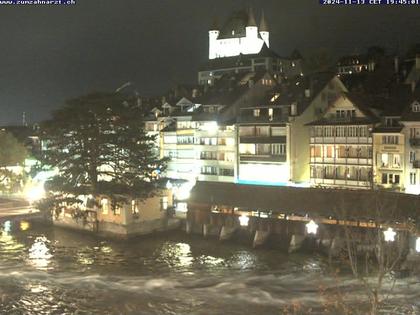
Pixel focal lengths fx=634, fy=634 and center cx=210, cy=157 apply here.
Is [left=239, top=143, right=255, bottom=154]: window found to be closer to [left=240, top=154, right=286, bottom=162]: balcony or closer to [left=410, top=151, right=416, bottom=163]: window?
[left=240, top=154, right=286, bottom=162]: balcony

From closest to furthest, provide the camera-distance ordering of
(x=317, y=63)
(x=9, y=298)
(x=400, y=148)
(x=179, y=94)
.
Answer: (x=9, y=298)
(x=400, y=148)
(x=179, y=94)
(x=317, y=63)

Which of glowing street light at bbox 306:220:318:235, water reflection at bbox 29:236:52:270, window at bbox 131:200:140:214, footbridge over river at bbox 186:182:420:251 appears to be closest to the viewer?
footbridge over river at bbox 186:182:420:251

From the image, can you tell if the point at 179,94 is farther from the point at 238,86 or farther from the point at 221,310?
the point at 221,310

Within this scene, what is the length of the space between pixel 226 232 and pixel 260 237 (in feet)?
12.2

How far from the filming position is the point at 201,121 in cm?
6894

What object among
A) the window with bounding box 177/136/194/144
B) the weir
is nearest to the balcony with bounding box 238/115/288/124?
the window with bounding box 177/136/194/144

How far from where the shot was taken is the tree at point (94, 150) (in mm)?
56438

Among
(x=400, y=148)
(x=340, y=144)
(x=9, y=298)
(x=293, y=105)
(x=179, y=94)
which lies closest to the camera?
(x=9, y=298)

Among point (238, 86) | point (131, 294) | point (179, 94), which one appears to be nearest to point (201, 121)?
point (238, 86)

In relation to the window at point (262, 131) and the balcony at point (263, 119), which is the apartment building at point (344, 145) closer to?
the balcony at point (263, 119)

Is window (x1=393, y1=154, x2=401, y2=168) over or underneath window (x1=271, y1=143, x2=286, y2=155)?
underneath

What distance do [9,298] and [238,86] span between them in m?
42.6

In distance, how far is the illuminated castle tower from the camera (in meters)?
125

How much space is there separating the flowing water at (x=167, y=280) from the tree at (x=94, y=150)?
20.9 feet
